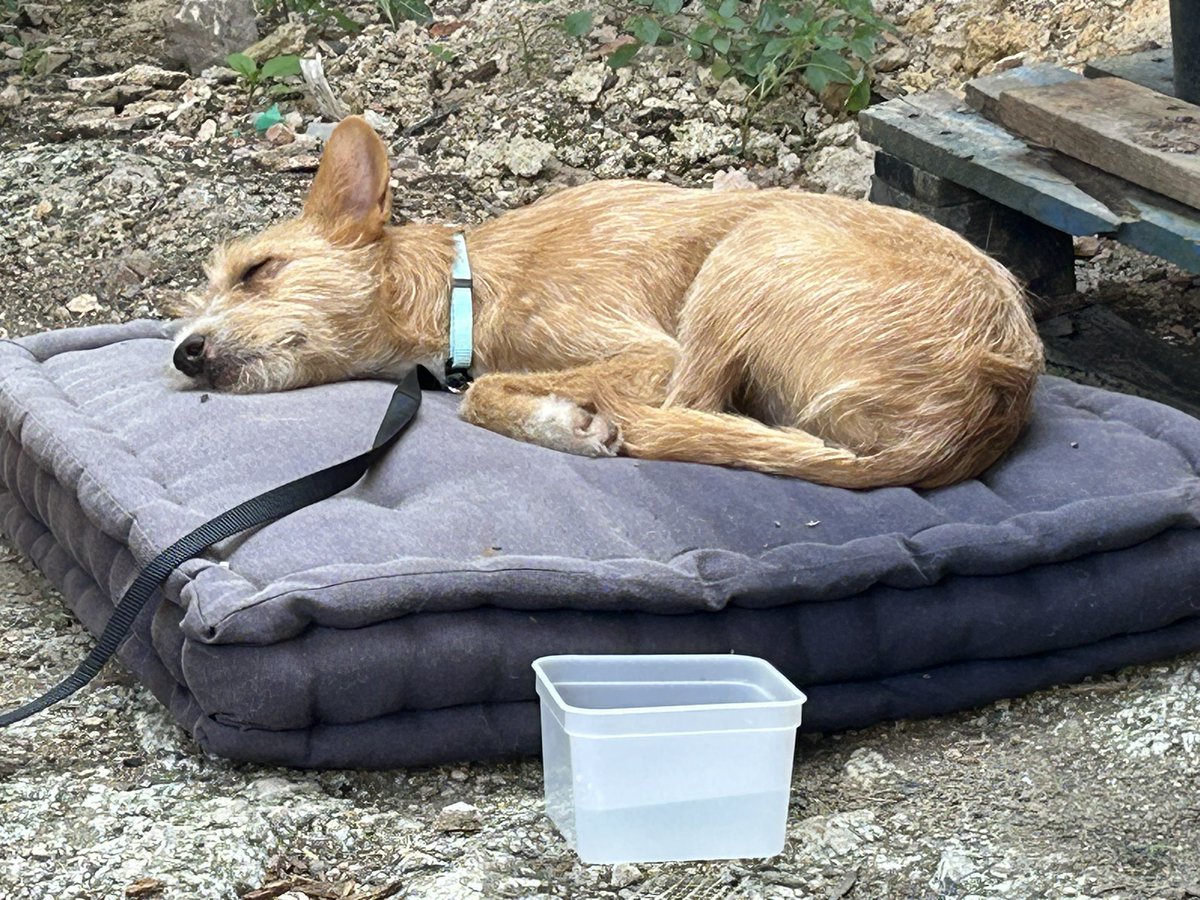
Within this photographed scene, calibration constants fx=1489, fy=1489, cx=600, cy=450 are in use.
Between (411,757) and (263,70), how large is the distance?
403cm

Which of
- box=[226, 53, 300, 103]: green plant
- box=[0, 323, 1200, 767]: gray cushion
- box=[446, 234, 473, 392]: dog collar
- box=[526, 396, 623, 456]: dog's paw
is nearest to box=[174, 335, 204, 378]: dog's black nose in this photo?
box=[0, 323, 1200, 767]: gray cushion

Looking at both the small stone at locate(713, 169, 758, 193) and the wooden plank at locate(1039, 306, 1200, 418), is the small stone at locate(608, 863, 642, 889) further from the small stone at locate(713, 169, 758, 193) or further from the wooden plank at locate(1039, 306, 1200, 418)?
the small stone at locate(713, 169, 758, 193)

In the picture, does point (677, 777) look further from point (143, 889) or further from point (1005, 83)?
point (1005, 83)

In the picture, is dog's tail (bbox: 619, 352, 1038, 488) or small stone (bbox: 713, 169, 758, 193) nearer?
dog's tail (bbox: 619, 352, 1038, 488)

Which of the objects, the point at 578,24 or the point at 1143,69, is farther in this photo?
the point at 578,24

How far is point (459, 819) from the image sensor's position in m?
2.74

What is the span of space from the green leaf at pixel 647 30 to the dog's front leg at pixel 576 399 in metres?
2.51

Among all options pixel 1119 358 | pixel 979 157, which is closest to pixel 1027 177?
pixel 979 157

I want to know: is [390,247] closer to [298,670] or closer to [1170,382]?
[298,670]

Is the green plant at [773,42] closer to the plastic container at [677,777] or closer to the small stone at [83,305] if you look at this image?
the small stone at [83,305]

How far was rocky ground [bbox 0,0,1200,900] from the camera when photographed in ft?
8.41

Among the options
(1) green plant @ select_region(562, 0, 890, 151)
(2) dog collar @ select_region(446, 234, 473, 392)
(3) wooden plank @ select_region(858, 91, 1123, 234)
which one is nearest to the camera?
(2) dog collar @ select_region(446, 234, 473, 392)

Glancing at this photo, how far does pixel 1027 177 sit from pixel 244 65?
3.37 meters

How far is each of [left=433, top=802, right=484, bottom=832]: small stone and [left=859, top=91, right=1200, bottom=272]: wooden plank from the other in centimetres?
235
